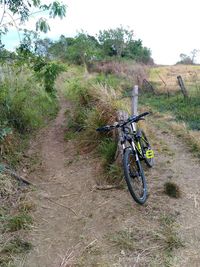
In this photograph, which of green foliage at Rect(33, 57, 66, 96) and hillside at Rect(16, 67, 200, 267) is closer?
hillside at Rect(16, 67, 200, 267)

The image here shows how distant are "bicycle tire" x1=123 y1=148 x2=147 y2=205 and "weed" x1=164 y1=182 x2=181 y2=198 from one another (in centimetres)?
50

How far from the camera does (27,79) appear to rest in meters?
9.01

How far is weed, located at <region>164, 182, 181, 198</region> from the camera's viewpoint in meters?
5.00

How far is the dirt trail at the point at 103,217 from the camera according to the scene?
369 centimetres

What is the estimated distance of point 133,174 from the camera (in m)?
4.71

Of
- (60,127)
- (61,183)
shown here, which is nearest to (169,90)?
(60,127)

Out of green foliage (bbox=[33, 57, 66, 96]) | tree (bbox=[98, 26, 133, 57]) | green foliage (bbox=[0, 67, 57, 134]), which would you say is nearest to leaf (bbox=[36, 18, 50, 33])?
green foliage (bbox=[33, 57, 66, 96])

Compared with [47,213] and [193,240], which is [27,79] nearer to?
[47,213]

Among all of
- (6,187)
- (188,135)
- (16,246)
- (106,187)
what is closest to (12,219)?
(16,246)

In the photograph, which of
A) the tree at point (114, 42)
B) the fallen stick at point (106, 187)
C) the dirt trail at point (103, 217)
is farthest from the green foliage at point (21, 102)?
the tree at point (114, 42)

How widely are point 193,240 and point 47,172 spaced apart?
3.29 meters

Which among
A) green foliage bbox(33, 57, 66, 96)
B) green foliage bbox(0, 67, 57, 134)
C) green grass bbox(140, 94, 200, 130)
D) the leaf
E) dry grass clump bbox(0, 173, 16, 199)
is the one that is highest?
the leaf

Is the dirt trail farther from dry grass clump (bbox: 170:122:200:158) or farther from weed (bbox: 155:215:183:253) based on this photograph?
dry grass clump (bbox: 170:122:200:158)

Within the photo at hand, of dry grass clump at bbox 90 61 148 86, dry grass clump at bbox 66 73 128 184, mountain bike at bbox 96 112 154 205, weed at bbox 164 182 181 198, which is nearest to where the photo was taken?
mountain bike at bbox 96 112 154 205
